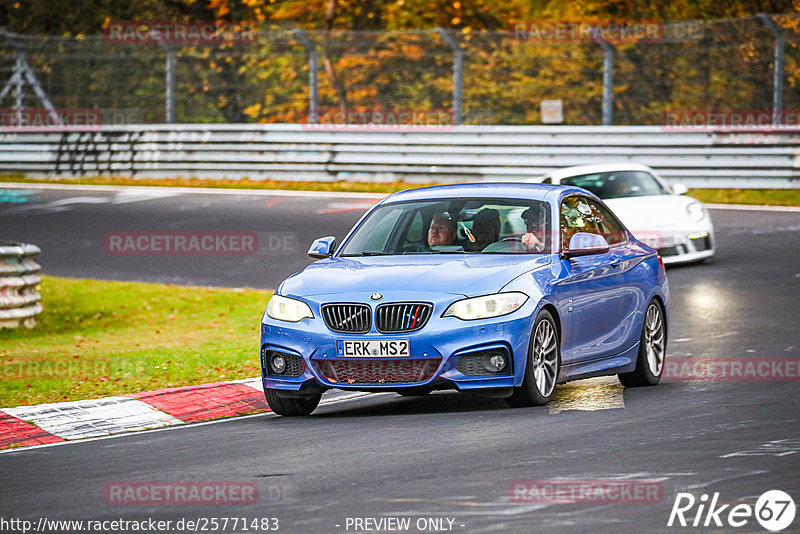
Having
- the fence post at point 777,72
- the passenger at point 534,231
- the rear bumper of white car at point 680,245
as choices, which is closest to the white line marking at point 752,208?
the fence post at point 777,72

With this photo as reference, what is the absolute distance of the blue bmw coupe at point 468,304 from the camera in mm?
9156

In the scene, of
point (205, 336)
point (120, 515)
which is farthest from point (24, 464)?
point (205, 336)

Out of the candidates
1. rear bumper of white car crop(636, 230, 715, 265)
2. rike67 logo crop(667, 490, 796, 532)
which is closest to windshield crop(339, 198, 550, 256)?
rike67 logo crop(667, 490, 796, 532)

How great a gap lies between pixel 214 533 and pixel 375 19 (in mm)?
34083

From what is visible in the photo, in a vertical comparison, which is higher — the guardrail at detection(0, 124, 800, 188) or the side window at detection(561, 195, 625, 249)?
the side window at detection(561, 195, 625, 249)

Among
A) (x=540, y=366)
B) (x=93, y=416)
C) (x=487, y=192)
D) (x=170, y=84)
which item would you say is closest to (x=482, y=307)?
(x=540, y=366)

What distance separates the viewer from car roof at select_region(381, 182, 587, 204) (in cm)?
1059

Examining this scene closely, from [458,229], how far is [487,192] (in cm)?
51

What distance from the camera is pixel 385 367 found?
9.18m

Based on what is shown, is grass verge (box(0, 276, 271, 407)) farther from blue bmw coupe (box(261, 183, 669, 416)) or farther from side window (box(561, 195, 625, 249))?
side window (box(561, 195, 625, 249))

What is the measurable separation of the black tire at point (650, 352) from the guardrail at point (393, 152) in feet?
44.8

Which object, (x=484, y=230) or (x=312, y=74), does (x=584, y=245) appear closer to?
(x=484, y=230)

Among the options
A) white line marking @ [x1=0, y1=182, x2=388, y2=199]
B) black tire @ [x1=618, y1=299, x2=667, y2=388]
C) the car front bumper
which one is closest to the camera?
the car front bumper

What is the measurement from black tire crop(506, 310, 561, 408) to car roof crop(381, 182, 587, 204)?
1277 mm
